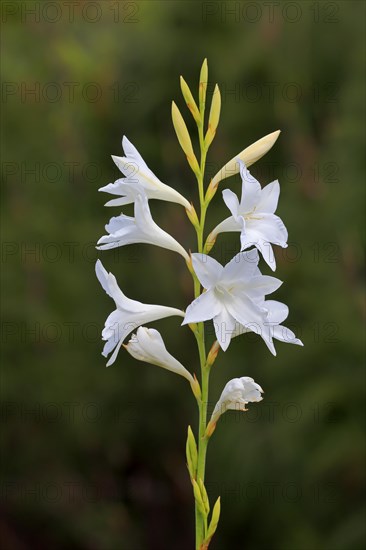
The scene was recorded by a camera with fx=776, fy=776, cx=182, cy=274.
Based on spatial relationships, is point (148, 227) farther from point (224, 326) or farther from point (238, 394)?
point (238, 394)

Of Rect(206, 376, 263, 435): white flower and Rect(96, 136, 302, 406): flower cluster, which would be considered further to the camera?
Rect(206, 376, 263, 435): white flower

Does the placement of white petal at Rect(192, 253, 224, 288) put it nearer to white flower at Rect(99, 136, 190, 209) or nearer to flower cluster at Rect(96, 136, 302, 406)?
flower cluster at Rect(96, 136, 302, 406)

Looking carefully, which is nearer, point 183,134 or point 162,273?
point 183,134

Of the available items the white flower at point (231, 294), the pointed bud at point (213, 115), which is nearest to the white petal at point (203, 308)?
the white flower at point (231, 294)

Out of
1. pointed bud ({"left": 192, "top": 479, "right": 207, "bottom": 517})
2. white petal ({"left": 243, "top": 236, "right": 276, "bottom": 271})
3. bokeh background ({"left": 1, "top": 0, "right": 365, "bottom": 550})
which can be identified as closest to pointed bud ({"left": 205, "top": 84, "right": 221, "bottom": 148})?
white petal ({"left": 243, "top": 236, "right": 276, "bottom": 271})

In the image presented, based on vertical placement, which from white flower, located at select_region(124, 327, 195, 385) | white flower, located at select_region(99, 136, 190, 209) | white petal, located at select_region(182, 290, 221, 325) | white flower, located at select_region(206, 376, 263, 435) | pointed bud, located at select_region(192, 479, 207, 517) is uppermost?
white flower, located at select_region(99, 136, 190, 209)

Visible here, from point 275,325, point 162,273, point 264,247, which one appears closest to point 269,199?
point 264,247
